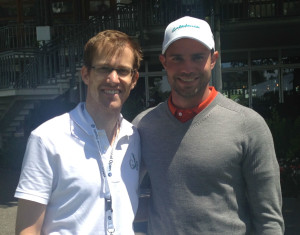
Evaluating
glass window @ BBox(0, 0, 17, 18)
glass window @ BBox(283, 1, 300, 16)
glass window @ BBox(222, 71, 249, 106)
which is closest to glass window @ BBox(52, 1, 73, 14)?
glass window @ BBox(0, 0, 17, 18)

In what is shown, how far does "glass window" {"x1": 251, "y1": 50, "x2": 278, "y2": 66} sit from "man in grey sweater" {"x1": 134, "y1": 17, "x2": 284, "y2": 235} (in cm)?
1321

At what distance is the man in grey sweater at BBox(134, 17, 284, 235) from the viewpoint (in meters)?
2.13

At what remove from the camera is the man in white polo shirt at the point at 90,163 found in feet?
6.37

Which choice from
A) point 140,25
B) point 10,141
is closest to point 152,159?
point 140,25

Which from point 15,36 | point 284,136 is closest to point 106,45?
point 284,136

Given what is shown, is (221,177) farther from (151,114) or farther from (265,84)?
(265,84)

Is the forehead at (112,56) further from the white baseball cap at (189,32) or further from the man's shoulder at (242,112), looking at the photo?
the man's shoulder at (242,112)

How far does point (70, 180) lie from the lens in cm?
197

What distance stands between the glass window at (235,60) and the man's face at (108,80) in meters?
13.2

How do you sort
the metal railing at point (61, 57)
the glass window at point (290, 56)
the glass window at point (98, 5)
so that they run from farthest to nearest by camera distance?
1. the glass window at point (98, 5)
2. the glass window at point (290, 56)
3. the metal railing at point (61, 57)

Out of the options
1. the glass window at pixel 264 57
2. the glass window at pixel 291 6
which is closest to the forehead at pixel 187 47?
the glass window at pixel 291 6

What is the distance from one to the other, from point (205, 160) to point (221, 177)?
11 cm

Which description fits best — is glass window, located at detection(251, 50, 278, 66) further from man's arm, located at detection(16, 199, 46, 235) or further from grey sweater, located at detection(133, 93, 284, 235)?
man's arm, located at detection(16, 199, 46, 235)

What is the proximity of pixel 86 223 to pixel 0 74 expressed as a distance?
38.6 ft
